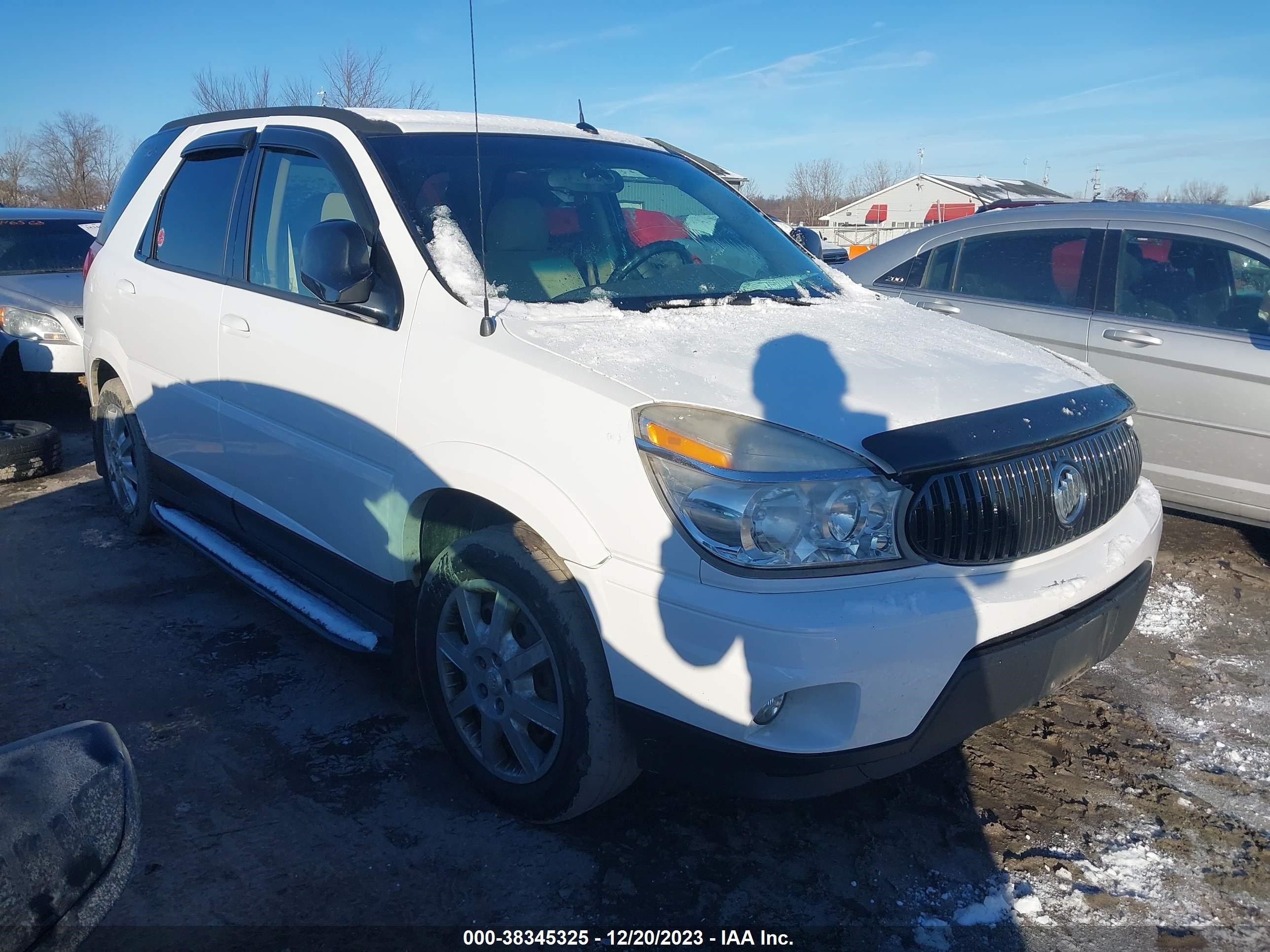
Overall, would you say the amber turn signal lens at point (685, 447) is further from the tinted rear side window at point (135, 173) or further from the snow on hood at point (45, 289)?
the snow on hood at point (45, 289)

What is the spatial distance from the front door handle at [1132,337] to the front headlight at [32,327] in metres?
7.34

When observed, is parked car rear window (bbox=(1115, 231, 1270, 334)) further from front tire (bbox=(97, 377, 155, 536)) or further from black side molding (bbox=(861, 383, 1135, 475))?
front tire (bbox=(97, 377, 155, 536))

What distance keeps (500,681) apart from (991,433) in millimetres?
1460

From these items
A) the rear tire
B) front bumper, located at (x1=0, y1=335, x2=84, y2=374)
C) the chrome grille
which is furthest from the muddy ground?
front bumper, located at (x1=0, y1=335, x2=84, y2=374)

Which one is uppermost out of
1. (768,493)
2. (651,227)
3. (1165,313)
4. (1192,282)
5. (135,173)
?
(135,173)

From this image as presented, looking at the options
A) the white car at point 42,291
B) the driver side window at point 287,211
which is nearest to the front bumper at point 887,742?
the driver side window at point 287,211

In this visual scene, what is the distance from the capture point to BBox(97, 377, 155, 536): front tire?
467 centimetres

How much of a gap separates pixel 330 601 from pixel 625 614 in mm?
1592

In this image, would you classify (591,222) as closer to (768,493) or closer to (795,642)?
(768,493)

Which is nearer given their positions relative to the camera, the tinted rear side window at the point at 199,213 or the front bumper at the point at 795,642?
the front bumper at the point at 795,642

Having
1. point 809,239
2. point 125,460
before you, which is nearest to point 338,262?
point 809,239

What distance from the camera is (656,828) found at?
2695 millimetres

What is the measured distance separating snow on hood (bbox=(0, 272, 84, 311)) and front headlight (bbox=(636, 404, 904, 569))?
694cm

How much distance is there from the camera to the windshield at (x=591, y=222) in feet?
9.78
